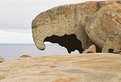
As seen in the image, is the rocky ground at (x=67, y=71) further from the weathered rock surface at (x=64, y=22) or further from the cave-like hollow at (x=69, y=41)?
the cave-like hollow at (x=69, y=41)

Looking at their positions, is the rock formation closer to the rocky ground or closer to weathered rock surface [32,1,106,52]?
weathered rock surface [32,1,106,52]

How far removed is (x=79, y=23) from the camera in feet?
102

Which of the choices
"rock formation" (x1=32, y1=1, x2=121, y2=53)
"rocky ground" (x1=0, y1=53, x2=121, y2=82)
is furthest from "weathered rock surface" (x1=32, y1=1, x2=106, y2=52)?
"rocky ground" (x1=0, y1=53, x2=121, y2=82)

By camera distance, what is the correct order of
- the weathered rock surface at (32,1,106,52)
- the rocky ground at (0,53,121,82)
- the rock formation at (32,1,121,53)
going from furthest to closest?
the weathered rock surface at (32,1,106,52) < the rock formation at (32,1,121,53) < the rocky ground at (0,53,121,82)

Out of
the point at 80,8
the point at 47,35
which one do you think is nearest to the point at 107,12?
the point at 80,8

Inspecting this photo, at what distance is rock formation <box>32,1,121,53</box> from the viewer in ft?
92.3

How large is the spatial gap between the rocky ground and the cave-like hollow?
20.7m

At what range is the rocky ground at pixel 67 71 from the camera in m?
8.75

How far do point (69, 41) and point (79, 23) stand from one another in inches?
131

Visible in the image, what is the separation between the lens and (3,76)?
9891mm

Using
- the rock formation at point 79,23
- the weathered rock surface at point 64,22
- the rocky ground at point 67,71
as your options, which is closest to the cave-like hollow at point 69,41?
the rock formation at point 79,23

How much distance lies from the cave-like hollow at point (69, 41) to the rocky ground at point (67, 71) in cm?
2068

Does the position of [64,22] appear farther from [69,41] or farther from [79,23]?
[69,41]

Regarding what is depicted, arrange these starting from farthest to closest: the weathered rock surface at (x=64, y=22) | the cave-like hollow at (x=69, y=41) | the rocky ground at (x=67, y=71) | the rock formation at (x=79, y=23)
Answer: the cave-like hollow at (x=69, y=41), the weathered rock surface at (x=64, y=22), the rock formation at (x=79, y=23), the rocky ground at (x=67, y=71)
